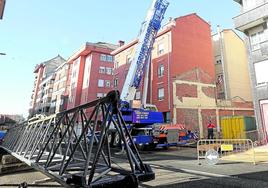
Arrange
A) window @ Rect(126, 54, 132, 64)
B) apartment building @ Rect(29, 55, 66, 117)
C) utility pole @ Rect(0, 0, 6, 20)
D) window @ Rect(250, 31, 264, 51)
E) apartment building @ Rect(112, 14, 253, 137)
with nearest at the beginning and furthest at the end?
utility pole @ Rect(0, 0, 6, 20) → window @ Rect(250, 31, 264, 51) → apartment building @ Rect(112, 14, 253, 137) → window @ Rect(126, 54, 132, 64) → apartment building @ Rect(29, 55, 66, 117)

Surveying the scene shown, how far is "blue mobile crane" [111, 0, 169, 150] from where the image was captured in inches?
637

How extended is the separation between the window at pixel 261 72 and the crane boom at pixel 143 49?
27.8ft

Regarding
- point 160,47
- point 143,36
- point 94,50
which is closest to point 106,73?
point 94,50

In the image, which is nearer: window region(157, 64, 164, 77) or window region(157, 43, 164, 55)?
window region(157, 64, 164, 77)

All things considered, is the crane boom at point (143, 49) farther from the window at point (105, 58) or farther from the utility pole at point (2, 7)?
the window at point (105, 58)

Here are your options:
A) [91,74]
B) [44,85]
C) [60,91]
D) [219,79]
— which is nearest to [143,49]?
[219,79]

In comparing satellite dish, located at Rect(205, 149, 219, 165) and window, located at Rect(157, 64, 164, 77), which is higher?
window, located at Rect(157, 64, 164, 77)

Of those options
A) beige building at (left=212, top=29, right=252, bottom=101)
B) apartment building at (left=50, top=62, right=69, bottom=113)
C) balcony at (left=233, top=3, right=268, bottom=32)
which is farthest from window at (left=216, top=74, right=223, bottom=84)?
apartment building at (left=50, top=62, right=69, bottom=113)

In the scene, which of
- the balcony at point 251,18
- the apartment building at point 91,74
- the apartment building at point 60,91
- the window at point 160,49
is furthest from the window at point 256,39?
the apartment building at point 60,91

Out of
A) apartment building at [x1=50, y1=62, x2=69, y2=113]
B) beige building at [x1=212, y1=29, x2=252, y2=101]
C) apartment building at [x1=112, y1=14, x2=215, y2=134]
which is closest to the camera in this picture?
apartment building at [x1=112, y1=14, x2=215, y2=134]

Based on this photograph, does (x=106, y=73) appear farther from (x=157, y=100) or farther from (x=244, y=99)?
(x=244, y=99)

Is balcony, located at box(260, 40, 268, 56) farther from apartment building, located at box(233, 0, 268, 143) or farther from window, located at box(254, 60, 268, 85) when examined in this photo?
window, located at box(254, 60, 268, 85)

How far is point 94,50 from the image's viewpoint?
147 feet

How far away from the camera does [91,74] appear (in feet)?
147
